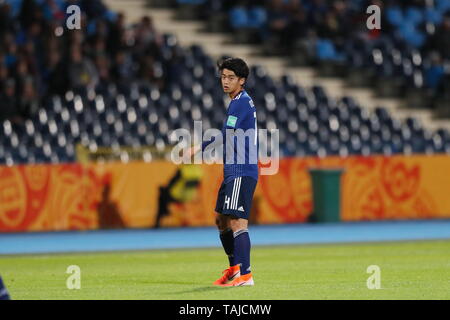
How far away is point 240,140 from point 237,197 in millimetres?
603

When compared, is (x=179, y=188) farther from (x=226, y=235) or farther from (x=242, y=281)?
(x=242, y=281)

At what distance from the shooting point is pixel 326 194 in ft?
83.6

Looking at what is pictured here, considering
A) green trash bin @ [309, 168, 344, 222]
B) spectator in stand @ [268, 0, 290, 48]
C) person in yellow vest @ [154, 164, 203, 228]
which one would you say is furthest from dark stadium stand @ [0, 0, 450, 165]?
spectator in stand @ [268, 0, 290, 48]

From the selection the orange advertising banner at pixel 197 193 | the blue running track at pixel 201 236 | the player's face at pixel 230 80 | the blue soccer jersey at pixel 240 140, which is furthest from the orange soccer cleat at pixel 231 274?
the orange advertising banner at pixel 197 193

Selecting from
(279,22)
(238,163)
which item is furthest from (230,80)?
(279,22)

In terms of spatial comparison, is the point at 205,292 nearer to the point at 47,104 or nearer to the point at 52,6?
the point at 47,104

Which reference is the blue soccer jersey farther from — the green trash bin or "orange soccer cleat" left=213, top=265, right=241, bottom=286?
the green trash bin

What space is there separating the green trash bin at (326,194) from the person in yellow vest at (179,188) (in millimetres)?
2705

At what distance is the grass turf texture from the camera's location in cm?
1191

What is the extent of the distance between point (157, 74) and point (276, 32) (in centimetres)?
544

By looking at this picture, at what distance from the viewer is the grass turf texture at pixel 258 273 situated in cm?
1191

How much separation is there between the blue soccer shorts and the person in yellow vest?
12.0m
